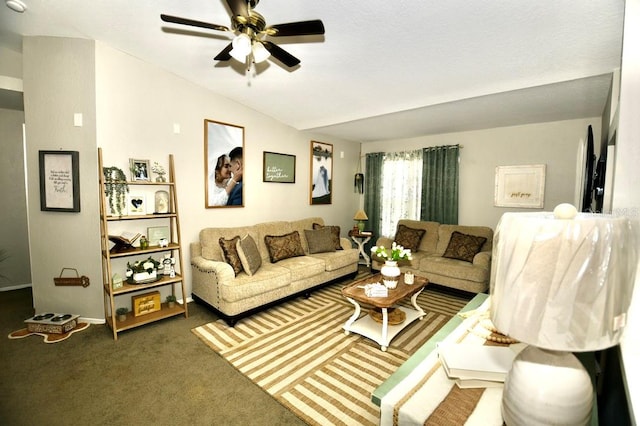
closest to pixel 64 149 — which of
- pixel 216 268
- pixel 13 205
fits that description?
pixel 216 268

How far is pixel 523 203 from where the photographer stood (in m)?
4.13

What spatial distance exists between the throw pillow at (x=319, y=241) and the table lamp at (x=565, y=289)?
3.56 metres

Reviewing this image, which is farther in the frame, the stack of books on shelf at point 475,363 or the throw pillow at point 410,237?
the throw pillow at point 410,237

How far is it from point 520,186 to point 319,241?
310cm

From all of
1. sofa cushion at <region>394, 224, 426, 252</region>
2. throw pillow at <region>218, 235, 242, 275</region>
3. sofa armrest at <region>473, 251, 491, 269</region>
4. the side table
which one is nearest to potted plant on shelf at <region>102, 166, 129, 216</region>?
throw pillow at <region>218, 235, 242, 275</region>

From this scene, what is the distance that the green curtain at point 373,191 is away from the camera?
5.61 m

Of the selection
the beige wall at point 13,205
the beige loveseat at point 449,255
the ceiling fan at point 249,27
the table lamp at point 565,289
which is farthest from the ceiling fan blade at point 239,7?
the beige wall at point 13,205

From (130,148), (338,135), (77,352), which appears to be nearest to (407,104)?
(338,135)

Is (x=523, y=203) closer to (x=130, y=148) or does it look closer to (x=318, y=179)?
(x=318, y=179)

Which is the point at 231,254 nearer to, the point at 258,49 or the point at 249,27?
the point at 258,49

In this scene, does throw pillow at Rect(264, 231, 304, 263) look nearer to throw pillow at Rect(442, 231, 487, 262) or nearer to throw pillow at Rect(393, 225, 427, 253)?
throw pillow at Rect(393, 225, 427, 253)

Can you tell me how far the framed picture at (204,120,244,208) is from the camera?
3660 millimetres

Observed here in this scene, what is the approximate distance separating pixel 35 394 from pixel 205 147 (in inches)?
108

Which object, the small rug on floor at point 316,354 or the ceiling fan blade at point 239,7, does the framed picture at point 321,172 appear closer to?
the small rug on floor at point 316,354
